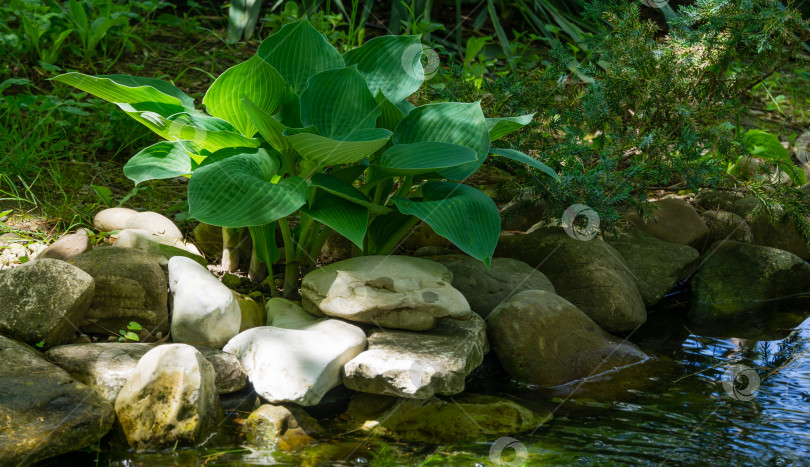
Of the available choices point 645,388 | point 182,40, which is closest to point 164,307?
→ point 645,388

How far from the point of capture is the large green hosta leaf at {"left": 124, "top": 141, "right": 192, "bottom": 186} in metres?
2.20

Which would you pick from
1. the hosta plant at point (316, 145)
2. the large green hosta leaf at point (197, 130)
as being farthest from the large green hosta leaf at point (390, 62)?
the large green hosta leaf at point (197, 130)

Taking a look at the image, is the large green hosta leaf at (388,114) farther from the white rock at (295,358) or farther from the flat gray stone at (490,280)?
the white rock at (295,358)

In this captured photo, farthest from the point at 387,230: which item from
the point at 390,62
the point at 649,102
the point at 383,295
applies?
the point at 649,102

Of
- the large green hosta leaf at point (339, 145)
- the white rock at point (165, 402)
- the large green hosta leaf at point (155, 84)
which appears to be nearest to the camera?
the white rock at point (165, 402)

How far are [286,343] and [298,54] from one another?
1.03 meters

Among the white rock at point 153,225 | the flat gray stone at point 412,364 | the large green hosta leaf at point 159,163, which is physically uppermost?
the large green hosta leaf at point 159,163

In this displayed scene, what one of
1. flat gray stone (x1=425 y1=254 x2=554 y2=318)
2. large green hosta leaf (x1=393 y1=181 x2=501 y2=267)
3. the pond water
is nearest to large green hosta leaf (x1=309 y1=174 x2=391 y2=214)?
large green hosta leaf (x1=393 y1=181 x2=501 y2=267)

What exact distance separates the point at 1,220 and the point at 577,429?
2389 millimetres

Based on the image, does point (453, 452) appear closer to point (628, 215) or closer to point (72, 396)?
point (72, 396)

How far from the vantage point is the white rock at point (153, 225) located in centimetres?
291

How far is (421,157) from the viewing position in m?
2.26

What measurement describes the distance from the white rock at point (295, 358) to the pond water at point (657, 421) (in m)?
0.17

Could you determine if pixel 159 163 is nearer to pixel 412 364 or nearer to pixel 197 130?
pixel 197 130
